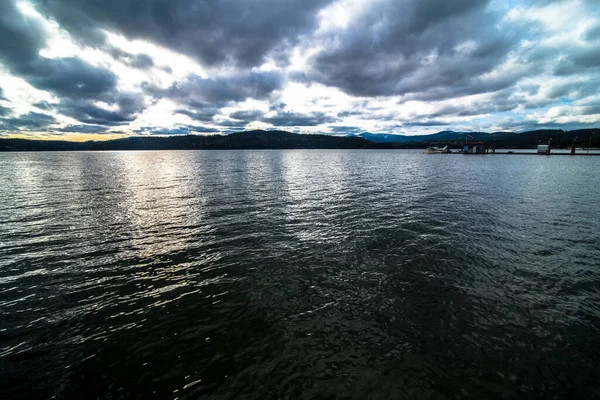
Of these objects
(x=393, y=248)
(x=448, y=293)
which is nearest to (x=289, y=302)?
(x=448, y=293)

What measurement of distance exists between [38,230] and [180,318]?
68.1 feet

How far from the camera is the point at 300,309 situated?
11.6 m

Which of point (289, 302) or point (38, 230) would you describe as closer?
point (289, 302)

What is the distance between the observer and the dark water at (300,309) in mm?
8141

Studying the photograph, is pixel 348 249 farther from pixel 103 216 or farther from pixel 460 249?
pixel 103 216

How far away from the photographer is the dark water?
8141 mm

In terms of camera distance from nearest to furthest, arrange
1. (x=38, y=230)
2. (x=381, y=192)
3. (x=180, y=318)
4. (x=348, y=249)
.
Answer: (x=180, y=318), (x=348, y=249), (x=38, y=230), (x=381, y=192)

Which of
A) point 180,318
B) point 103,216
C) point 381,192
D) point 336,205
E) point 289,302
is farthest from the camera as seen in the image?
point 381,192

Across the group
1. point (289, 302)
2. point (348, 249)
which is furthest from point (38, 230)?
point (348, 249)

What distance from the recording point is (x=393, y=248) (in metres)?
18.3

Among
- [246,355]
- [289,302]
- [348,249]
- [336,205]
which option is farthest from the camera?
[336,205]

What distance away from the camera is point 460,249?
18.1m

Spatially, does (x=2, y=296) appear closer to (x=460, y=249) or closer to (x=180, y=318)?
(x=180, y=318)

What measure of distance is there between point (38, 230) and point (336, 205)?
29132 millimetres
